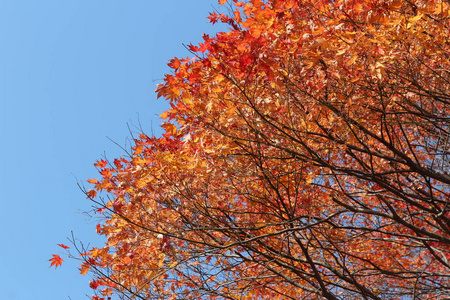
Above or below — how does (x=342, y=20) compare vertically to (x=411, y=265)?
below

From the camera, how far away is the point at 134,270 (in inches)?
247

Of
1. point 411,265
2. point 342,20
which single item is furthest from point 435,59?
point 411,265

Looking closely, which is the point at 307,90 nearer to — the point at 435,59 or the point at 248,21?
the point at 248,21

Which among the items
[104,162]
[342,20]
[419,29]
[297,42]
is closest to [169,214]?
[104,162]

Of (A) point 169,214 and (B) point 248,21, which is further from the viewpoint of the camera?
(A) point 169,214

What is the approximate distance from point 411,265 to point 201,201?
7335 mm

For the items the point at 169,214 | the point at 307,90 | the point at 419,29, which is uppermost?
the point at 419,29

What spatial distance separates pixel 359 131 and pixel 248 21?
2275 millimetres

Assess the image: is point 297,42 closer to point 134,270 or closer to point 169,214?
point 169,214

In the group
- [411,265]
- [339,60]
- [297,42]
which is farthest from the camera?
[411,265]

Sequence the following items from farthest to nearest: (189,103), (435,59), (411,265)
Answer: (411,265), (435,59), (189,103)

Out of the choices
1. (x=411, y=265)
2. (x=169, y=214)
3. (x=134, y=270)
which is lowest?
(x=134, y=270)

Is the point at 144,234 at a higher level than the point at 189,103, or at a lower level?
lower

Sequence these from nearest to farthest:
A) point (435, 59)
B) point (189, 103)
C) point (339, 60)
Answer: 1. point (339, 60)
2. point (189, 103)
3. point (435, 59)
